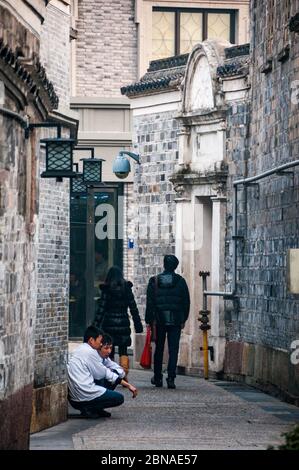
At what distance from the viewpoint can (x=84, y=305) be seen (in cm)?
4053

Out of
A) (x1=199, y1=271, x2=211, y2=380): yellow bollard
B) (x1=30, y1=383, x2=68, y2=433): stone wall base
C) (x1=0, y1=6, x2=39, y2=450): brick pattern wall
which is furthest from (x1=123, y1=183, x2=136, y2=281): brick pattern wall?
(x1=0, y1=6, x2=39, y2=450): brick pattern wall

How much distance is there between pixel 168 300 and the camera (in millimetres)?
26359

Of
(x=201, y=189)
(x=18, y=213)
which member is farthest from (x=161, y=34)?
(x=18, y=213)

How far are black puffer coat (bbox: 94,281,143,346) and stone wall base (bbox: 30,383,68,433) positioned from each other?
17.2 feet

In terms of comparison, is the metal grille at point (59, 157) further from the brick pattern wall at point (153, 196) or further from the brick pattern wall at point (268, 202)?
the brick pattern wall at point (153, 196)

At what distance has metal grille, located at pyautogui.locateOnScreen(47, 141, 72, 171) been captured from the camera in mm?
19344

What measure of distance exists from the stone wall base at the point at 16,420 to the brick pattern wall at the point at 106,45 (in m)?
24.0

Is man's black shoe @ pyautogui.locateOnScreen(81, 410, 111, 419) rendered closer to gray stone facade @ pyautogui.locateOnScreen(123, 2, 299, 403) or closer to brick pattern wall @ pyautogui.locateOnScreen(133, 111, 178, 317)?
gray stone facade @ pyautogui.locateOnScreen(123, 2, 299, 403)

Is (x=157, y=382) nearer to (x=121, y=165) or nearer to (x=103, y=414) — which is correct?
(x=103, y=414)

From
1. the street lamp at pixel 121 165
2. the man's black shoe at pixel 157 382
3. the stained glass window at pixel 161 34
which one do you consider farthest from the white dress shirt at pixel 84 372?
the stained glass window at pixel 161 34

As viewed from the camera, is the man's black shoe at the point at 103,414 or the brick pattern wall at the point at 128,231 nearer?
the man's black shoe at the point at 103,414

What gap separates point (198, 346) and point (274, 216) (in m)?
4.86

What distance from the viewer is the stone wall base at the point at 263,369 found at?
23891 mm
